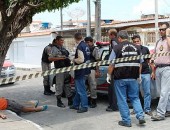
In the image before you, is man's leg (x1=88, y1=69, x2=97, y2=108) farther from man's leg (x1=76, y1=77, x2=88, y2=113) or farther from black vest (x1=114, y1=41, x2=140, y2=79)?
black vest (x1=114, y1=41, x2=140, y2=79)

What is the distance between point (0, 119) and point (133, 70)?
108 inches

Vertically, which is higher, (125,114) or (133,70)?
(133,70)

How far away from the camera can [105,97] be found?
1033 cm

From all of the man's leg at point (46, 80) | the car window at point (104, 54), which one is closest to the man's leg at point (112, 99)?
the car window at point (104, 54)

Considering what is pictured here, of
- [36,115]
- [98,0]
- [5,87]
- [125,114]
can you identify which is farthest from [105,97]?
[98,0]

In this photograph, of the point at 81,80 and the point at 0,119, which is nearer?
the point at 0,119

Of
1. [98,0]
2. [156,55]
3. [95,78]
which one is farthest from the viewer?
[98,0]

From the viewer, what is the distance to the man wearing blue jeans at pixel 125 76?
22.8 ft

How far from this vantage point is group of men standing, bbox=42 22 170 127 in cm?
699

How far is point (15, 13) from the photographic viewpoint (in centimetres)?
766

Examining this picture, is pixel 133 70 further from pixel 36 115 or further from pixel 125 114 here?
pixel 36 115

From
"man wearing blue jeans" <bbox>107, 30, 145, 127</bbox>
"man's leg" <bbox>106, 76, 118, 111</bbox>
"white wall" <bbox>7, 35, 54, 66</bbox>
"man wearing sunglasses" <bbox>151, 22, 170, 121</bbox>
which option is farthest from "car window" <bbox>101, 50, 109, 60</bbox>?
"white wall" <bbox>7, 35, 54, 66</bbox>

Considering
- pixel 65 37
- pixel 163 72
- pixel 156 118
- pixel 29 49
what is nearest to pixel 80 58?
pixel 163 72

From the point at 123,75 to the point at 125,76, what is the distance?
0.04m
